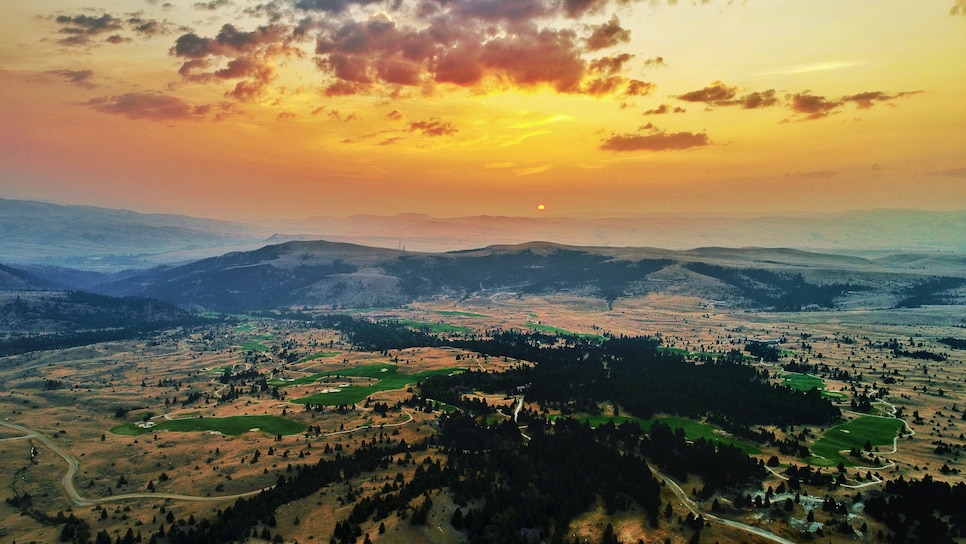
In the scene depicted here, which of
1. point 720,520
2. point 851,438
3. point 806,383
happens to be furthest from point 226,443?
point 806,383

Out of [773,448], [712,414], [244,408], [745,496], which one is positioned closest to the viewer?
[745,496]

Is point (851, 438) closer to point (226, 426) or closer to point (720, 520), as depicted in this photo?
point (720, 520)

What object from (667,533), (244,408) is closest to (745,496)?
(667,533)

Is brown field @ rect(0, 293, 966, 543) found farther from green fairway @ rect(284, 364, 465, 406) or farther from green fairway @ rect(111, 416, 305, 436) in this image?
green fairway @ rect(284, 364, 465, 406)

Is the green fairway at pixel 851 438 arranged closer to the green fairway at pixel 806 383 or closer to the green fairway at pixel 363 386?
the green fairway at pixel 806 383

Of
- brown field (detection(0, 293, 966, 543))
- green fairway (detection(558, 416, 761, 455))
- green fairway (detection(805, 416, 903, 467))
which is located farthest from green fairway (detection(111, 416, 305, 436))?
green fairway (detection(805, 416, 903, 467))

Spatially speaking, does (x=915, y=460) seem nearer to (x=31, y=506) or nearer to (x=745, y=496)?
(x=745, y=496)
